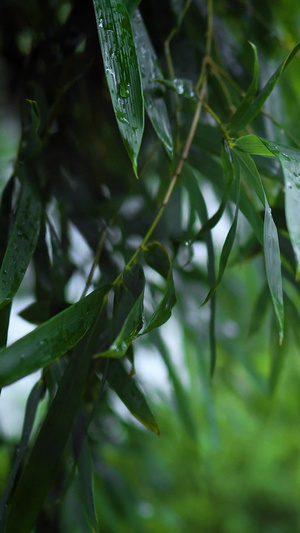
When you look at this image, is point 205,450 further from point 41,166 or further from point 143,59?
point 143,59

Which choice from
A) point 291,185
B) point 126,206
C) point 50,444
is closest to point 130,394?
point 50,444

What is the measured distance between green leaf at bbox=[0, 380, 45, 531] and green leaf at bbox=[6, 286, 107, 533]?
0.02 metres

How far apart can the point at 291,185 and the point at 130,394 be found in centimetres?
19

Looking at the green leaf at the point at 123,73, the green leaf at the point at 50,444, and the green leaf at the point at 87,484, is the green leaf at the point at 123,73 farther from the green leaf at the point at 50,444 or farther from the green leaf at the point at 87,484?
the green leaf at the point at 87,484

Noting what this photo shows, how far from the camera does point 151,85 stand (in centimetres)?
43

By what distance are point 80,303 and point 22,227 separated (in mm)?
97

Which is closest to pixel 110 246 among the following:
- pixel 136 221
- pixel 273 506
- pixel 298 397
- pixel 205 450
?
pixel 136 221

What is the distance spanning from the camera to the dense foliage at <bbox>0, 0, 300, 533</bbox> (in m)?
0.34

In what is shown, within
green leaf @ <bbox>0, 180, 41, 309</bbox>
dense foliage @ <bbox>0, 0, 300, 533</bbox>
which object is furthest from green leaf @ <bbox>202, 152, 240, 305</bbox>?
green leaf @ <bbox>0, 180, 41, 309</bbox>

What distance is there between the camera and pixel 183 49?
57 cm

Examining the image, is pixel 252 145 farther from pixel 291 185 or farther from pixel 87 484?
pixel 87 484

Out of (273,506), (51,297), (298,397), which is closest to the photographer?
(51,297)

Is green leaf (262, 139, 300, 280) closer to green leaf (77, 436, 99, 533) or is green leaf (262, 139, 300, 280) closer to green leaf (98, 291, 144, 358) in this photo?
green leaf (98, 291, 144, 358)

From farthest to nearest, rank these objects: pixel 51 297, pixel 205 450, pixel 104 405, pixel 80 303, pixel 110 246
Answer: pixel 205 450, pixel 104 405, pixel 110 246, pixel 51 297, pixel 80 303
